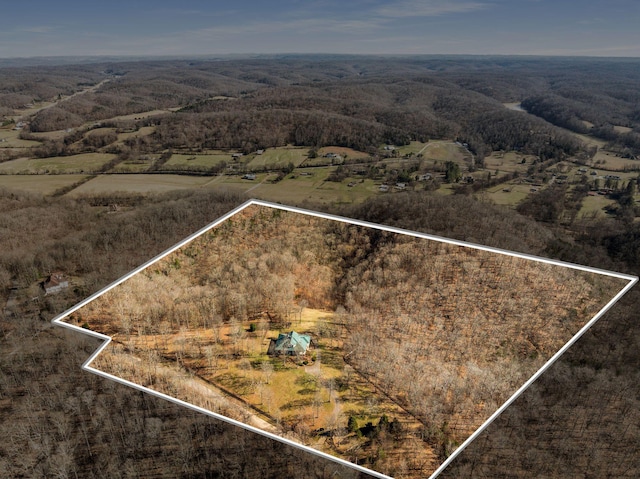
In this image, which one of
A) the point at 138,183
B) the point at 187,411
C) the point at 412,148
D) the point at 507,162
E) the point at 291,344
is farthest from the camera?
the point at 412,148

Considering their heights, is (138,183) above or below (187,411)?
above

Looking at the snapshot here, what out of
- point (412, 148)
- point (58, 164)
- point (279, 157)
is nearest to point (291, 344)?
point (279, 157)

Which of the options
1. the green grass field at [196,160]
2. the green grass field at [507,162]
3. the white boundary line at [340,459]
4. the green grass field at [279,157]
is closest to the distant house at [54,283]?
the white boundary line at [340,459]

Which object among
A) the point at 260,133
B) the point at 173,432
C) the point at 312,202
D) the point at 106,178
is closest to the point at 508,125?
the point at 260,133

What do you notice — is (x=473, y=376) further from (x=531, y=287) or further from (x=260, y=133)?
(x=260, y=133)

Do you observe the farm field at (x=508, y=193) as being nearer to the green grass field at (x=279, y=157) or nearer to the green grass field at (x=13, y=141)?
the green grass field at (x=279, y=157)

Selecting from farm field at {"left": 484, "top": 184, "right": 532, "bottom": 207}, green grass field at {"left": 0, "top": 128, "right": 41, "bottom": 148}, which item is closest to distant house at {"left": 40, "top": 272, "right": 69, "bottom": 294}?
farm field at {"left": 484, "top": 184, "right": 532, "bottom": 207}

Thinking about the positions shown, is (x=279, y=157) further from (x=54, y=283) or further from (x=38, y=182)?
(x=54, y=283)
